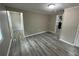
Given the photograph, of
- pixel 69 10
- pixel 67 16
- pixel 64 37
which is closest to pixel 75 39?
pixel 64 37

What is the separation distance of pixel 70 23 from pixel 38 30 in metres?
2.86

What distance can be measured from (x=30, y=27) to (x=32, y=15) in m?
0.98

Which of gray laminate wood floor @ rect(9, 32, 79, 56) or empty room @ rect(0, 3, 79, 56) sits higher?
empty room @ rect(0, 3, 79, 56)

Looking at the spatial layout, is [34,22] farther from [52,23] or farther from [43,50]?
[43,50]

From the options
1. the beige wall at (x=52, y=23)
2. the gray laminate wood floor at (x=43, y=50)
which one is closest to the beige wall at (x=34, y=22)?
the beige wall at (x=52, y=23)

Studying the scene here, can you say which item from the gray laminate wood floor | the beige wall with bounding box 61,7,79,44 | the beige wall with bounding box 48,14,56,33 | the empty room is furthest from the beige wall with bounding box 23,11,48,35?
the beige wall with bounding box 61,7,79,44

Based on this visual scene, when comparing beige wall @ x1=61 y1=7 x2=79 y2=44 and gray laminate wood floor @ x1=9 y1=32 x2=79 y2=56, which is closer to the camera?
gray laminate wood floor @ x1=9 y1=32 x2=79 y2=56

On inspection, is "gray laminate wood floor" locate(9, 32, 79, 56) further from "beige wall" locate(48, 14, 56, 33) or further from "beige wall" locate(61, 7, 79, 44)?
"beige wall" locate(48, 14, 56, 33)

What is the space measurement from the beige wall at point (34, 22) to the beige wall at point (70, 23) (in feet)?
7.76

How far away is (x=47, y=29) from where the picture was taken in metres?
6.01

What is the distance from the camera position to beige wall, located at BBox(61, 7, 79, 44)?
269 centimetres

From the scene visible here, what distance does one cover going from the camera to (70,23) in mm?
2938

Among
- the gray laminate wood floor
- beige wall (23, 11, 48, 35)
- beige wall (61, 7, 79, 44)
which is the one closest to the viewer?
the gray laminate wood floor

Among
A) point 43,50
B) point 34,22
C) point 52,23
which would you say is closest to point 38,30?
point 34,22
